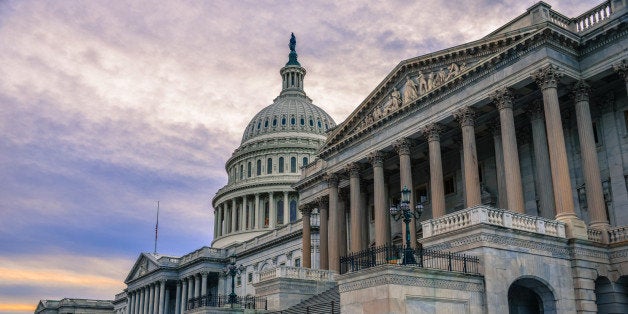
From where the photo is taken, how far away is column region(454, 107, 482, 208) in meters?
37.5

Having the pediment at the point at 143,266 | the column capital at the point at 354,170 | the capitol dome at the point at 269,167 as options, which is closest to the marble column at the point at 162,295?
the pediment at the point at 143,266

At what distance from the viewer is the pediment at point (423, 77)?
37688 millimetres

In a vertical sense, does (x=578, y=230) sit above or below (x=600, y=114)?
below

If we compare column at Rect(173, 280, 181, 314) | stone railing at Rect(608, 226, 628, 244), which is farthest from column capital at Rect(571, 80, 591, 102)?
column at Rect(173, 280, 181, 314)

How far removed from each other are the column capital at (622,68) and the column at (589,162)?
190 centimetres

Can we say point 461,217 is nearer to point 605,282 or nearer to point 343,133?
point 605,282

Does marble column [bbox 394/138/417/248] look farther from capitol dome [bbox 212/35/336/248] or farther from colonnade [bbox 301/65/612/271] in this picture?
capitol dome [bbox 212/35/336/248]

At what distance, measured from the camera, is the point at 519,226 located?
2967 cm

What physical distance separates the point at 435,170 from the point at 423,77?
6.58 metres

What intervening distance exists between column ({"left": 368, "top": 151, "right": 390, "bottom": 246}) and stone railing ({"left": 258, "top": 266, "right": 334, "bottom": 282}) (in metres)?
4.18

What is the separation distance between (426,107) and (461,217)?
14.5m

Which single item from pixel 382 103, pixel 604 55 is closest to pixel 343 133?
pixel 382 103

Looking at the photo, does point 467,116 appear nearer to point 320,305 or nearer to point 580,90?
→ point 580,90

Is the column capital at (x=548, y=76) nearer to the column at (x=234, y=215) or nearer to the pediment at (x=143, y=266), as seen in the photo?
the pediment at (x=143, y=266)
